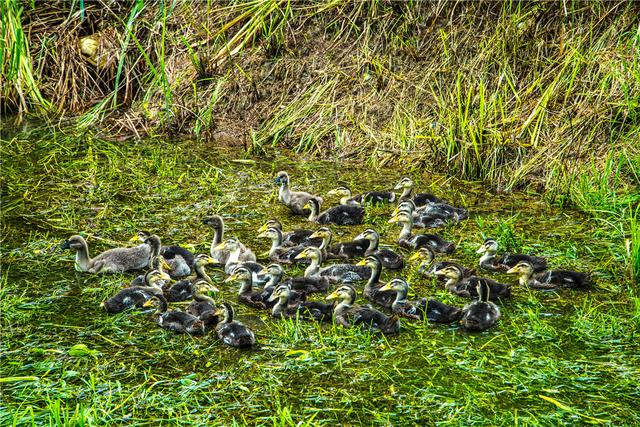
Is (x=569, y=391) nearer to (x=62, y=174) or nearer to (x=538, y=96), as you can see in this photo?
(x=538, y=96)

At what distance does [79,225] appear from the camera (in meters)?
8.52

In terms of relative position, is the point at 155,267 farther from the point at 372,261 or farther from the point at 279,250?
the point at 372,261

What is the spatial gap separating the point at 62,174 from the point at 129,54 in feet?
10.9

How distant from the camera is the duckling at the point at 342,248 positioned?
782 cm

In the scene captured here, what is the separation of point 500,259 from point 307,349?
7.34 feet

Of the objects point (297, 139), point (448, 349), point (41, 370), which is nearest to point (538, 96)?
point (297, 139)

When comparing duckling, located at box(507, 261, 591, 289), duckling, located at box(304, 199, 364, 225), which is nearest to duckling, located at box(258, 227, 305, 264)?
duckling, located at box(304, 199, 364, 225)

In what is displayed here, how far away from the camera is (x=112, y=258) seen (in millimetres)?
7469

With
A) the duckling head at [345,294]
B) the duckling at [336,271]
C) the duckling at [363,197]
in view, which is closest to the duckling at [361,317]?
the duckling head at [345,294]

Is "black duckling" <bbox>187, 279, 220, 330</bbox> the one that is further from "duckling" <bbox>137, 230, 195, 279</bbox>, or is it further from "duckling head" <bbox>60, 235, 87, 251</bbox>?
"duckling head" <bbox>60, 235, 87, 251</bbox>

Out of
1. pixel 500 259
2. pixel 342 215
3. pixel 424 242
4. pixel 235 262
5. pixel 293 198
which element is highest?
pixel 500 259

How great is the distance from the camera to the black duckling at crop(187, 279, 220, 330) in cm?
629

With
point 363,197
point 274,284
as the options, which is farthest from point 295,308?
point 363,197

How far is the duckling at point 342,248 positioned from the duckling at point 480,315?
159 centimetres
